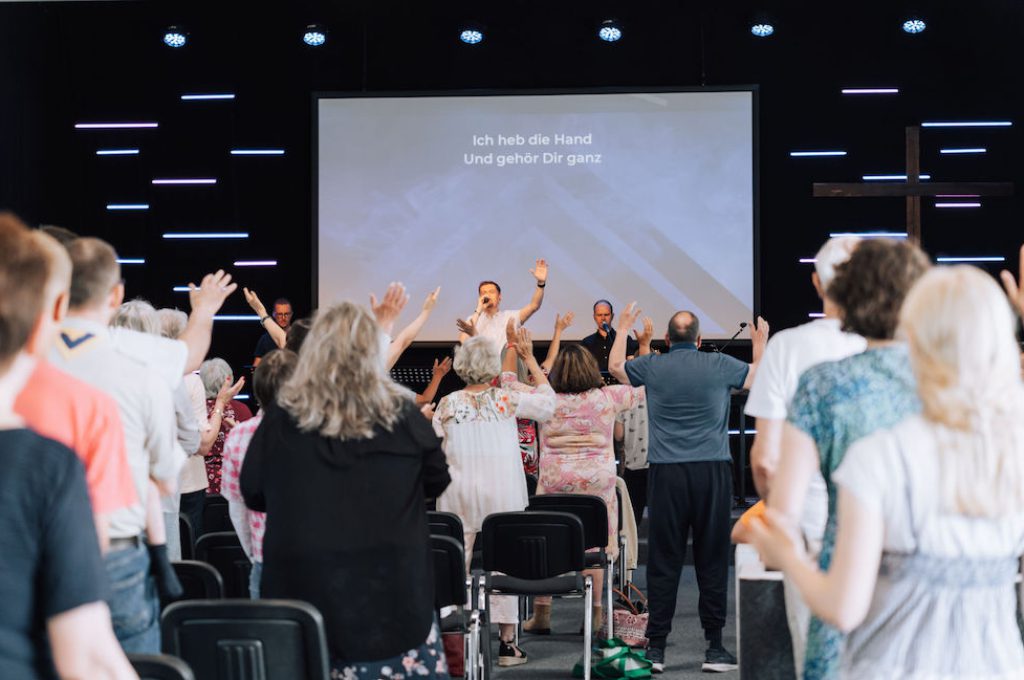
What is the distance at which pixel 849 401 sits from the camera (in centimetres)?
229

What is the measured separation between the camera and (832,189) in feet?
32.5

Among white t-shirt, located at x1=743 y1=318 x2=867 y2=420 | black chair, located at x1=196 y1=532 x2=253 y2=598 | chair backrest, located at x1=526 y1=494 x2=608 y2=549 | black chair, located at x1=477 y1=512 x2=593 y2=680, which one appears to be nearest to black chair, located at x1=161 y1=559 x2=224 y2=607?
black chair, located at x1=196 y1=532 x2=253 y2=598

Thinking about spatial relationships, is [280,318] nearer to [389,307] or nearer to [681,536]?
[681,536]

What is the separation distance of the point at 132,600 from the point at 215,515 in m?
2.67

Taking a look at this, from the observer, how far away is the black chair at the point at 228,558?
4.22 meters

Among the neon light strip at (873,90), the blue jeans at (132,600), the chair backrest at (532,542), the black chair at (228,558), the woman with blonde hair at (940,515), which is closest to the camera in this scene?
the woman with blonde hair at (940,515)

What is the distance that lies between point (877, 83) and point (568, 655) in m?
6.50

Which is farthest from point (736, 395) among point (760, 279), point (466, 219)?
point (466, 219)

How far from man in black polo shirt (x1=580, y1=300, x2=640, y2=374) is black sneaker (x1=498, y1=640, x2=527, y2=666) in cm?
340

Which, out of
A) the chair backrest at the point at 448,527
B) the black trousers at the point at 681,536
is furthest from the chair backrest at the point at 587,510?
the chair backrest at the point at 448,527

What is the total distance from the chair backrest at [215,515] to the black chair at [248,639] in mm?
2483

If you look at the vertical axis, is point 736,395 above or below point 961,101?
below

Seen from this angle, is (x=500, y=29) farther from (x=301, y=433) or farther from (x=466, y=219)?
(x=301, y=433)

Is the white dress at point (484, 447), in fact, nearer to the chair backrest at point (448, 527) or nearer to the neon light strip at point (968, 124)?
the chair backrest at point (448, 527)
